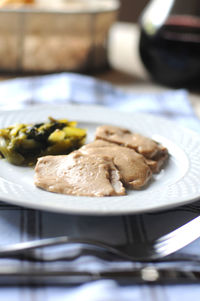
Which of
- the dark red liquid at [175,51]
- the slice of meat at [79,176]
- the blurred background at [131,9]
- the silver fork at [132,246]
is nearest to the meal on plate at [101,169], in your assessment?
the slice of meat at [79,176]

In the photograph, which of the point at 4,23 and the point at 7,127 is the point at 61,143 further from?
the point at 4,23

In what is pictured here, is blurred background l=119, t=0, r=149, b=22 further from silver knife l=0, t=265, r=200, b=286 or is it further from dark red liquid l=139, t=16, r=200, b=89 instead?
silver knife l=0, t=265, r=200, b=286

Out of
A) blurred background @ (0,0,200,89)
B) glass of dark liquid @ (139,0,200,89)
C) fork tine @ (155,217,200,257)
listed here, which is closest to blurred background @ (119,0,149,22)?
blurred background @ (0,0,200,89)

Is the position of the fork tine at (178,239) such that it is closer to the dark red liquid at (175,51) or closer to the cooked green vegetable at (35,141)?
the cooked green vegetable at (35,141)

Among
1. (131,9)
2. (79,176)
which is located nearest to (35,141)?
(79,176)

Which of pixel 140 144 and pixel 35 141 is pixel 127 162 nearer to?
pixel 140 144
